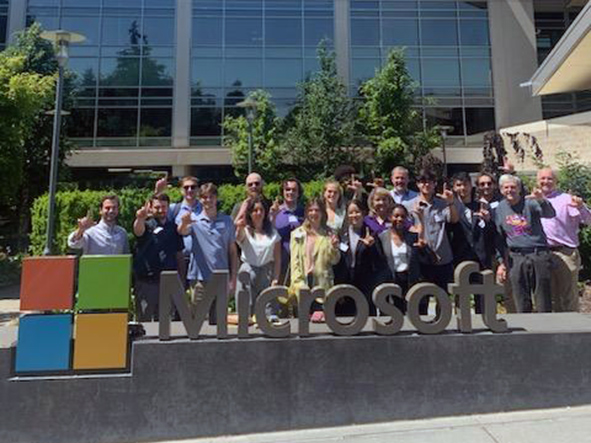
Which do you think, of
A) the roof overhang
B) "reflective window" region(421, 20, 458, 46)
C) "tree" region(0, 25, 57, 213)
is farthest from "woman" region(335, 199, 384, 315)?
"reflective window" region(421, 20, 458, 46)

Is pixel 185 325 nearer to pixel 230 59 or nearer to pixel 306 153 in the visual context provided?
pixel 306 153

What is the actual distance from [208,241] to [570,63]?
17.2m

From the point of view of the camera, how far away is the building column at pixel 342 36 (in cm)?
2908

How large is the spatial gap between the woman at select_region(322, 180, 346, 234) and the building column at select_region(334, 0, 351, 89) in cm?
2486

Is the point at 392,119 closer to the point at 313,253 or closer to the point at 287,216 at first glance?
the point at 287,216

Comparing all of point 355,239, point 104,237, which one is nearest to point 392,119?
point 355,239

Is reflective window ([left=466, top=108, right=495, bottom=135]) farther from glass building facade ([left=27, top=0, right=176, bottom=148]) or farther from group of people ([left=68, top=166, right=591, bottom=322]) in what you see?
group of people ([left=68, top=166, right=591, bottom=322])

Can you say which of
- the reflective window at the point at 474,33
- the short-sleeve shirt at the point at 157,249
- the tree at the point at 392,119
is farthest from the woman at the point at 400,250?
the reflective window at the point at 474,33

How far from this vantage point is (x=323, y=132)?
2097cm

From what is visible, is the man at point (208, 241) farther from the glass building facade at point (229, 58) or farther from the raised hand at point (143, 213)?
the glass building facade at point (229, 58)

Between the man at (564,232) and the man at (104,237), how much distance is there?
408 centimetres

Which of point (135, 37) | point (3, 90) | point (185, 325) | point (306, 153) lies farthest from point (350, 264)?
point (135, 37)

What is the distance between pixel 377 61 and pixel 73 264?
90.1ft

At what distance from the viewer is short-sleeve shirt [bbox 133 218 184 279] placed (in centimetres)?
503
